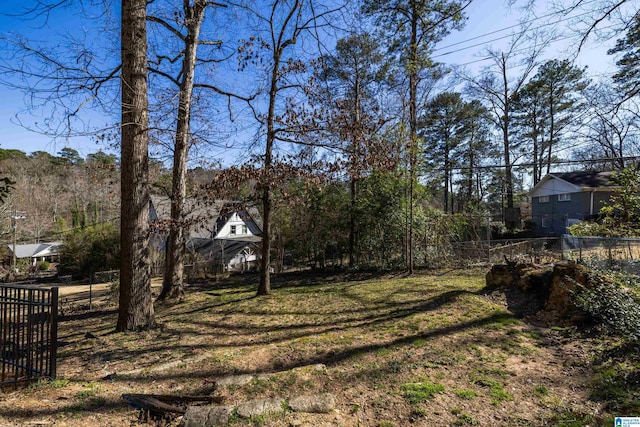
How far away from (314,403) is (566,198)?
76.0ft

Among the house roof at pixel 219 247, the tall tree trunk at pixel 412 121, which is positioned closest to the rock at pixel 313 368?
the tall tree trunk at pixel 412 121

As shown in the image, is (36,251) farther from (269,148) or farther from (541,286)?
(541,286)

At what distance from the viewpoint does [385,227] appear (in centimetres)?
1159

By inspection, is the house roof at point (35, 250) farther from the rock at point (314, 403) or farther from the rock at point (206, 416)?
the rock at point (314, 403)

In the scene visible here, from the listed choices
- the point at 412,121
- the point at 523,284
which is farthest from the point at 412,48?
the point at 523,284

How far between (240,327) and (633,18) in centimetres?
747

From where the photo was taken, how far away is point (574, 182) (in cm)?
1880

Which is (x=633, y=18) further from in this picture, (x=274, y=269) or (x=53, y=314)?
(x=274, y=269)

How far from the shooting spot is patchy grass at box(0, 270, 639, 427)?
2559mm

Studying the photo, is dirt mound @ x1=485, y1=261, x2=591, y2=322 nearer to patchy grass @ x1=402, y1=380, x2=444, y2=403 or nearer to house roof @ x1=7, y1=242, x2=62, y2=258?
patchy grass @ x1=402, y1=380, x2=444, y2=403

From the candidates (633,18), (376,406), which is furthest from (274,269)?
(633,18)

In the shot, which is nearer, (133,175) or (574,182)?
(133,175)

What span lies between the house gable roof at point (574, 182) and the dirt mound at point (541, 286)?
1597 cm

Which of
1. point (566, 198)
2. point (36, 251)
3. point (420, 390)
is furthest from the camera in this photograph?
point (36, 251)
